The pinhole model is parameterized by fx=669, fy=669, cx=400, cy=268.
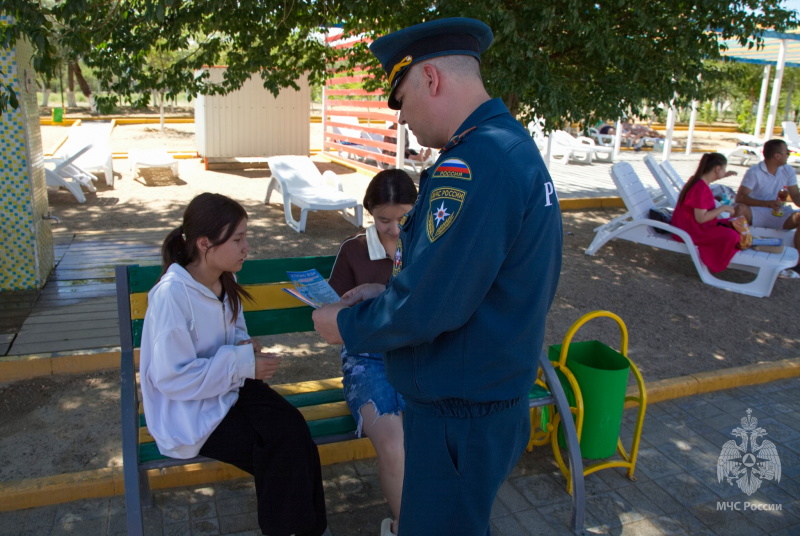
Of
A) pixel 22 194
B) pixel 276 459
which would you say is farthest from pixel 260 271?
pixel 22 194

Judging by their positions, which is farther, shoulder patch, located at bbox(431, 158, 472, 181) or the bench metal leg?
the bench metal leg

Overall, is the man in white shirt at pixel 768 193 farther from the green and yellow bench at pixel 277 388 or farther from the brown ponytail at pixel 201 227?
the brown ponytail at pixel 201 227

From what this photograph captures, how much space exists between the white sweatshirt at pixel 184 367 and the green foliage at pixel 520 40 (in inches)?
107

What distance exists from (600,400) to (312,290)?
1714mm

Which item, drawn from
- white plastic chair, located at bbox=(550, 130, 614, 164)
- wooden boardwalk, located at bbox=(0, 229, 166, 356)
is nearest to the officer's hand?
wooden boardwalk, located at bbox=(0, 229, 166, 356)

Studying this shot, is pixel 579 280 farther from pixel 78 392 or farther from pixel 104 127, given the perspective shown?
pixel 104 127

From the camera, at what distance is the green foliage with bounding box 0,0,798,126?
5.10 meters

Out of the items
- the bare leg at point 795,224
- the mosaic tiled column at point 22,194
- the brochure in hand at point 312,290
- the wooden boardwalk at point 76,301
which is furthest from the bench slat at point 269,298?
the bare leg at point 795,224

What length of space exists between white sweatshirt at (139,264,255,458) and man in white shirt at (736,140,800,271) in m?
7.74

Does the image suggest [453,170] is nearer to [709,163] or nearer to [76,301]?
[76,301]

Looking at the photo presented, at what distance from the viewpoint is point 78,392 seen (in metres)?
4.14

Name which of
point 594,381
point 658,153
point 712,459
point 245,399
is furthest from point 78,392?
point 658,153

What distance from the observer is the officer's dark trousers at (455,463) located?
189cm

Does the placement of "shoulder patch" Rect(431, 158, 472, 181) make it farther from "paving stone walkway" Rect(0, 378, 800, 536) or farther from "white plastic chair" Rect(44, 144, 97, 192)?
"white plastic chair" Rect(44, 144, 97, 192)
